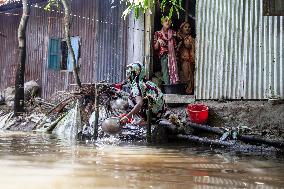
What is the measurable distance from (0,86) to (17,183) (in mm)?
17256

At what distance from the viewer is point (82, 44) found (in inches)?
576

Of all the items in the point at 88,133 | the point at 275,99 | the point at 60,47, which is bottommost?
the point at 88,133

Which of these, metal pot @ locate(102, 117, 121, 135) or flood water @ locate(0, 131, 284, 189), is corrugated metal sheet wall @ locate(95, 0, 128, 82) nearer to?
metal pot @ locate(102, 117, 121, 135)

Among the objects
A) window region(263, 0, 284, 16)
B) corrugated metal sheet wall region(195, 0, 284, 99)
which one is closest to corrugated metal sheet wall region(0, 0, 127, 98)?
corrugated metal sheet wall region(195, 0, 284, 99)

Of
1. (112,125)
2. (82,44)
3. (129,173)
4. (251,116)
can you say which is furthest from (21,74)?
(129,173)

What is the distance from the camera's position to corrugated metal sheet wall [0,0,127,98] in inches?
515

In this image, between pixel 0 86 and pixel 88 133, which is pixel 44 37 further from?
pixel 88 133

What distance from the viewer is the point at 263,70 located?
8.91 meters

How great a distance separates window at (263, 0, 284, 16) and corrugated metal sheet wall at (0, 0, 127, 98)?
613 centimetres

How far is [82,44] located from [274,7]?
892 cm

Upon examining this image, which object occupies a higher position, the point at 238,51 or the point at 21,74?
the point at 238,51

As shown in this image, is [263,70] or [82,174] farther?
[263,70]

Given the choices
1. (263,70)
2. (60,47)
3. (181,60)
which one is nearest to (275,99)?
(263,70)

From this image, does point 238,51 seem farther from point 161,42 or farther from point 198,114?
point 161,42
